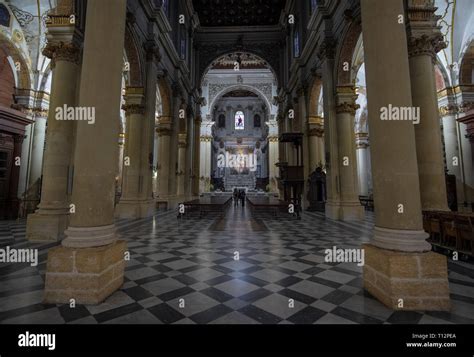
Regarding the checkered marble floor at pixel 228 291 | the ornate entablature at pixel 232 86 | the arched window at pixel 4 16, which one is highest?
the ornate entablature at pixel 232 86

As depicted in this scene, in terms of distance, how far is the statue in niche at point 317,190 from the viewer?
13273 mm

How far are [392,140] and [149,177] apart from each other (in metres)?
10.3

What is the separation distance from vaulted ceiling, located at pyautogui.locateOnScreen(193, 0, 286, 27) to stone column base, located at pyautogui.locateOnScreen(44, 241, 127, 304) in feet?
72.3

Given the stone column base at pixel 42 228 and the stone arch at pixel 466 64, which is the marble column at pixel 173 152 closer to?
the stone column base at pixel 42 228

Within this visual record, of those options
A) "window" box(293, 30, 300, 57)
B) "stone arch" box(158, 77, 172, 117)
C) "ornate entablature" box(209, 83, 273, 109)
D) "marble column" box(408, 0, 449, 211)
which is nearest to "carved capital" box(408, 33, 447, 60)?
"marble column" box(408, 0, 449, 211)

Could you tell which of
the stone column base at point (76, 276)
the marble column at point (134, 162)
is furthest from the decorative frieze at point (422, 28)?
the marble column at point (134, 162)

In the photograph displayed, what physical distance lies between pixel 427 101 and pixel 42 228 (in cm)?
1071

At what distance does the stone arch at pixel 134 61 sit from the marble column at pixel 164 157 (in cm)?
395

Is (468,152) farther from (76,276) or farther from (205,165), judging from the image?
(205,165)

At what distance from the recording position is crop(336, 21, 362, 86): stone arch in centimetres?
916

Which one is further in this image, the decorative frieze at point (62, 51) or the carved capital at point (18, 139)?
the carved capital at point (18, 139)

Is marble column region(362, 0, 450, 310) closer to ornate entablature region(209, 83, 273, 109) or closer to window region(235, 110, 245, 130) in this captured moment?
ornate entablature region(209, 83, 273, 109)
